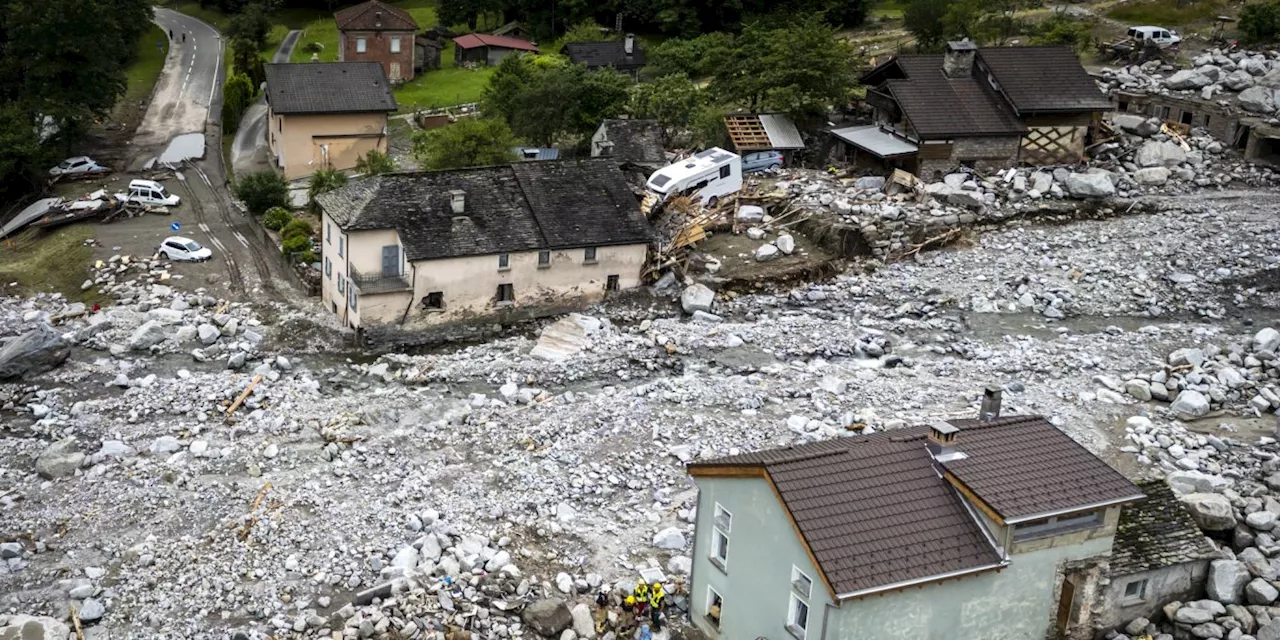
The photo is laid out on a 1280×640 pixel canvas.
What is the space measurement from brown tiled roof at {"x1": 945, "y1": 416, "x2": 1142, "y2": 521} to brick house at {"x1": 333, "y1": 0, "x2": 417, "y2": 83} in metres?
60.1

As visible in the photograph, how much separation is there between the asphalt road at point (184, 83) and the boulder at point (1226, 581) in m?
57.0

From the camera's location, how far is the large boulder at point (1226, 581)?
2624 centimetres

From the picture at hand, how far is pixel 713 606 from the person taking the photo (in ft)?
83.5

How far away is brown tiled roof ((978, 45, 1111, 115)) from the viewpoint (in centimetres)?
5725

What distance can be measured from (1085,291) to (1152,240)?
231 inches

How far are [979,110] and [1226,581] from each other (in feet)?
114

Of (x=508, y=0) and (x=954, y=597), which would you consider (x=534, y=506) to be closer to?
(x=954, y=597)

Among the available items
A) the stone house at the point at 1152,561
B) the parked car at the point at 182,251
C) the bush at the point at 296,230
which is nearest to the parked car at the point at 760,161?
the bush at the point at 296,230

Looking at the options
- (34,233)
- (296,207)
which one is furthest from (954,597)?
(34,233)

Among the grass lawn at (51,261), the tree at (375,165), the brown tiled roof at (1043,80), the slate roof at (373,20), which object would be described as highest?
the brown tiled roof at (1043,80)

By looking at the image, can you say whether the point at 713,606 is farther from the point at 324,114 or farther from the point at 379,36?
the point at 379,36

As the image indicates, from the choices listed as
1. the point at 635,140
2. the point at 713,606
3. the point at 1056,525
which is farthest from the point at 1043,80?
the point at 713,606

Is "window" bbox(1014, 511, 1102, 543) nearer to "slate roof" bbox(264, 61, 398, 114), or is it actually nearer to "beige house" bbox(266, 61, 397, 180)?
"beige house" bbox(266, 61, 397, 180)

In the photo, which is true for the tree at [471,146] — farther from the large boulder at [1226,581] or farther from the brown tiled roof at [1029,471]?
the large boulder at [1226,581]
